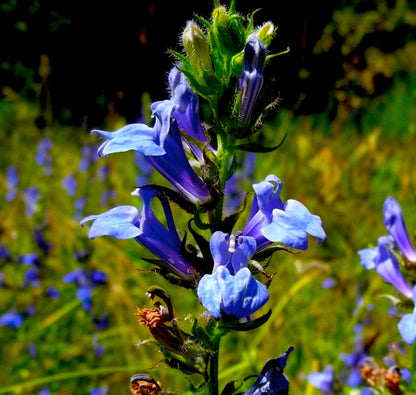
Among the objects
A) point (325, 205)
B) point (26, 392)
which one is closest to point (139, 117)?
point (325, 205)

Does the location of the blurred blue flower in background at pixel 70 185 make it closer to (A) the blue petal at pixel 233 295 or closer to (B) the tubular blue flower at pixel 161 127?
(B) the tubular blue flower at pixel 161 127

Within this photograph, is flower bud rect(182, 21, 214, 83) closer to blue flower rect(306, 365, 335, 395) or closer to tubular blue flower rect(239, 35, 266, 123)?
tubular blue flower rect(239, 35, 266, 123)

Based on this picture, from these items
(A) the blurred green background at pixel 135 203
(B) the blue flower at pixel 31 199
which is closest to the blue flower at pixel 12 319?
(A) the blurred green background at pixel 135 203

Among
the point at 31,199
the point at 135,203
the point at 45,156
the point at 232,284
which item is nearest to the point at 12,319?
the point at 135,203

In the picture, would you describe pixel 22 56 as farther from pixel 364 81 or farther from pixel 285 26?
pixel 364 81

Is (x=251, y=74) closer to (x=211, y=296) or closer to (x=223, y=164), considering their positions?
(x=223, y=164)

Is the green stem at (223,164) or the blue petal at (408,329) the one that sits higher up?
the green stem at (223,164)

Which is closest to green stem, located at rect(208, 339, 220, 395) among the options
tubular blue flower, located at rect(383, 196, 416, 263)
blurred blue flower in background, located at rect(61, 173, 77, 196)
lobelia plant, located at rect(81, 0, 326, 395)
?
lobelia plant, located at rect(81, 0, 326, 395)
